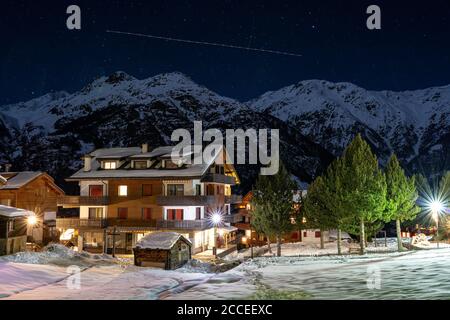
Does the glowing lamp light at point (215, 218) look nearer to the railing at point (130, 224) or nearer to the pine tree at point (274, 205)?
the railing at point (130, 224)

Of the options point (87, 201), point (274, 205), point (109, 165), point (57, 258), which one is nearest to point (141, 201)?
point (87, 201)

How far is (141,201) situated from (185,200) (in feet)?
19.4

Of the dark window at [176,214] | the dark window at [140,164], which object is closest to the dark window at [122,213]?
the dark window at [140,164]

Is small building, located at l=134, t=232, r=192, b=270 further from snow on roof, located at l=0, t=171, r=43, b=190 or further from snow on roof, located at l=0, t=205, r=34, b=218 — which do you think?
snow on roof, located at l=0, t=171, r=43, b=190

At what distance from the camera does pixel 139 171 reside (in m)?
48.3

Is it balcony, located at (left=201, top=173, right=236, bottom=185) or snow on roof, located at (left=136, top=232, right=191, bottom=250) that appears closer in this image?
snow on roof, located at (left=136, top=232, right=191, bottom=250)

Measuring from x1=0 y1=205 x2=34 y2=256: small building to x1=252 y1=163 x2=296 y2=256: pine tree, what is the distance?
22135 millimetres

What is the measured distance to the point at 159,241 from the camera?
106ft

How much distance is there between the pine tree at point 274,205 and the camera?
43281 mm

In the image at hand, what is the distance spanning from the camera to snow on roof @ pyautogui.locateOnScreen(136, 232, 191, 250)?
31.8m

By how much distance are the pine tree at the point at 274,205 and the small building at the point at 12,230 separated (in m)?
22.1

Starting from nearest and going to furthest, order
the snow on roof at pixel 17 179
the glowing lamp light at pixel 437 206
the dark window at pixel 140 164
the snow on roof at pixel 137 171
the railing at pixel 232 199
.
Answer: the snow on roof at pixel 137 171 < the glowing lamp light at pixel 437 206 < the dark window at pixel 140 164 < the railing at pixel 232 199 < the snow on roof at pixel 17 179

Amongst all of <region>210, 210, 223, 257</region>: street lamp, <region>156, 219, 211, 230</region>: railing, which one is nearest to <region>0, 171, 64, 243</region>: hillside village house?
<region>156, 219, 211, 230</region>: railing

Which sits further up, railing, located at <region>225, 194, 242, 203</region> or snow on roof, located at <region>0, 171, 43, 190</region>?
snow on roof, located at <region>0, 171, 43, 190</region>
